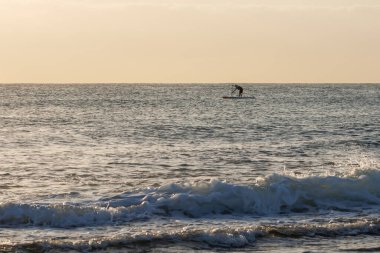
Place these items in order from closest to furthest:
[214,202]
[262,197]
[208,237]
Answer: [208,237] → [214,202] → [262,197]

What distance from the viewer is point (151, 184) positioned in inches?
899

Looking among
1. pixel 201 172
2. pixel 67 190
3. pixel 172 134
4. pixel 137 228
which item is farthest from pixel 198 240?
pixel 172 134

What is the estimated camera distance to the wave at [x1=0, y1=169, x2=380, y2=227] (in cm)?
1786

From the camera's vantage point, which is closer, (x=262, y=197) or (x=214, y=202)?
(x=214, y=202)

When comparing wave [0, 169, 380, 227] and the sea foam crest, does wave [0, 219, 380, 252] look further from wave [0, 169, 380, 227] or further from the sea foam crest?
the sea foam crest

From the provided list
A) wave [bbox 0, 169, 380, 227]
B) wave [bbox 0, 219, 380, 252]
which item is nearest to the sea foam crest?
wave [bbox 0, 169, 380, 227]

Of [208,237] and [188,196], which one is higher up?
[188,196]

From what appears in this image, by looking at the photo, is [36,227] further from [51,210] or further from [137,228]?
[137,228]

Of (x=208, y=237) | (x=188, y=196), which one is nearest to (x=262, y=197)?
(x=188, y=196)

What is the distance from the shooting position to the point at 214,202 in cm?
1973

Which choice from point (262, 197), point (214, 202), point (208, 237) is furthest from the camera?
point (262, 197)

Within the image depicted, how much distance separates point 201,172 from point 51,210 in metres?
8.50

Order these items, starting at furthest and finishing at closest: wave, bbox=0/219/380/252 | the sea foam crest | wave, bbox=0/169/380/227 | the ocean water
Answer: the sea foam crest, wave, bbox=0/169/380/227, the ocean water, wave, bbox=0/219/380/252

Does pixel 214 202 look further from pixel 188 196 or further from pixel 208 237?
pixel 208 237
